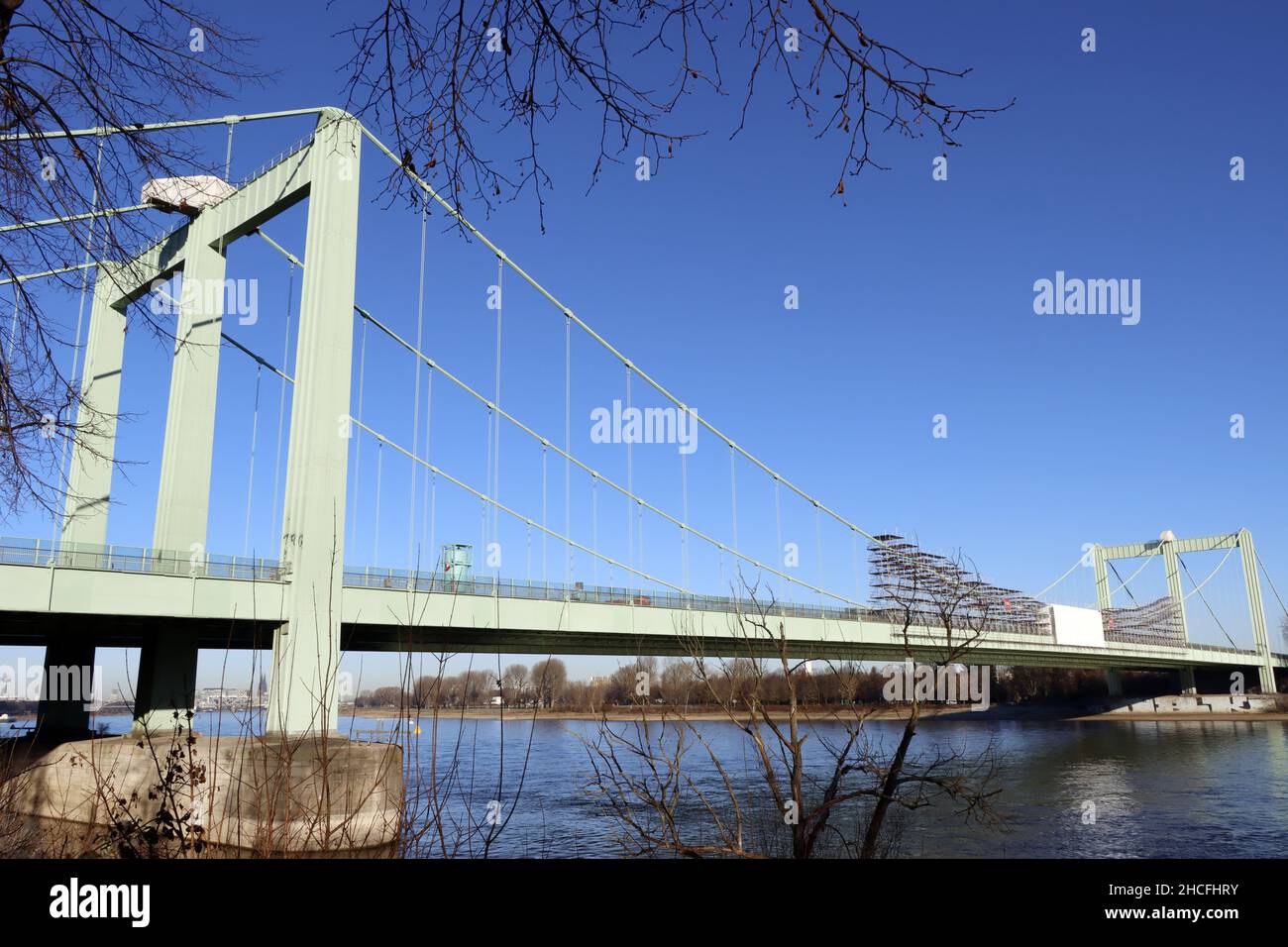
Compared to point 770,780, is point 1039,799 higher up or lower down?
lower down

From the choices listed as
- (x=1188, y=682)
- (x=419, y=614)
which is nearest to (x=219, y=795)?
(x=419, y=614)

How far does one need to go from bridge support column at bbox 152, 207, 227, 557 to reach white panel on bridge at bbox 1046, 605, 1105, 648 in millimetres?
51973

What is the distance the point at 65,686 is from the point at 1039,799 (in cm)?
2899

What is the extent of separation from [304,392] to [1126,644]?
2469 inches

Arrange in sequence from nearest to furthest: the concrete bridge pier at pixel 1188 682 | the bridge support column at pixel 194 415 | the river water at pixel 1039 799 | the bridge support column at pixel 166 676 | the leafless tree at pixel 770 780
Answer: the leafless tree at pixel 770 780, the river water at pixel 1039 799, the bridge support column at pixel 166 676, the bridge support column at pixel 194 415, the concrete bridge pier at pixel 1188 682

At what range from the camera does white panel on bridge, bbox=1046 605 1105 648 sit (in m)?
58.0

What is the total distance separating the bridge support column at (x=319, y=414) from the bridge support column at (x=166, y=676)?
327 cm

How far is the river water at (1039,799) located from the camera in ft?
59.0

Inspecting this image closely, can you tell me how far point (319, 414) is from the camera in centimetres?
2097

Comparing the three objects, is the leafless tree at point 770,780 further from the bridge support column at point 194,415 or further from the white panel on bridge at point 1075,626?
the white panel on bridge at point 1075,626

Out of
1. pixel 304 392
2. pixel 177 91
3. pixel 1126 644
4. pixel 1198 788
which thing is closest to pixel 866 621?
pixel 1198 788

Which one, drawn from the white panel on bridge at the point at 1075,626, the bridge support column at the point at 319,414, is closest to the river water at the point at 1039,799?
the bridge support column at the point at 319,414

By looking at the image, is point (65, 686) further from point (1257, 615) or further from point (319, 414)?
point (1257, 615)
